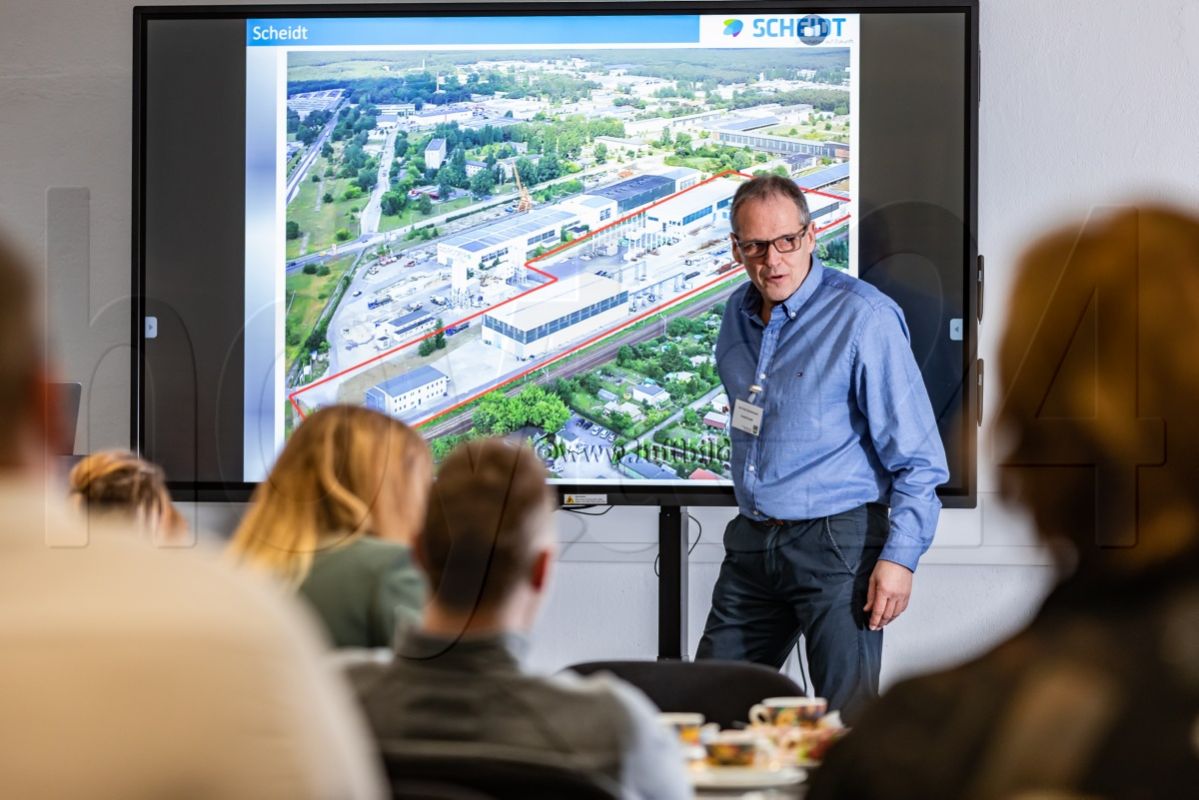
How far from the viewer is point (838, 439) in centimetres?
223

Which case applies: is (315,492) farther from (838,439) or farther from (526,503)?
(838,439)

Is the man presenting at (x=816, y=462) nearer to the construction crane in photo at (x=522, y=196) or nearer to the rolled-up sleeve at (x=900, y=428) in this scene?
the rolled-up sleeve at (x=900, y=428)

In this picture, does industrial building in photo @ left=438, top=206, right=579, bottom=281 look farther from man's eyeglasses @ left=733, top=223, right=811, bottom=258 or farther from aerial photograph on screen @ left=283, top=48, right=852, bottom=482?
man's eyeglasses @ left=733, top=223, right=811, bottom=258

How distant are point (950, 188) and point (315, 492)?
1765 mm

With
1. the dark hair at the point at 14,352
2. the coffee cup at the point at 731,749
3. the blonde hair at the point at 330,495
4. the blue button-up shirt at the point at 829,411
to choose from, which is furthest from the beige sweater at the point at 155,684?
the blue button-up shirt at the point at 829,411

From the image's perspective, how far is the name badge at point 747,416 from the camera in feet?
7.95

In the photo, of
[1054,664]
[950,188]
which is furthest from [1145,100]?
[1054,664]

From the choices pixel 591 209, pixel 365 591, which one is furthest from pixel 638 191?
pixel 365 591

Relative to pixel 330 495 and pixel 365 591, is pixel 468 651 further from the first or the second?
pixel 330 495

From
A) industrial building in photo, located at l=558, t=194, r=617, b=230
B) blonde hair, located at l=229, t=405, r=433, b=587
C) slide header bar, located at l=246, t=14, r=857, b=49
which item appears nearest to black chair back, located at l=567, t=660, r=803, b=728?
blonde hair, located at l=229, t=405, r=433, b=587

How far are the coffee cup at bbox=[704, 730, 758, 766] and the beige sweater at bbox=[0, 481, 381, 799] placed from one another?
2.73ft

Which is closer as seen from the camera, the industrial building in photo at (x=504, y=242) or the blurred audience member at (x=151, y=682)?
the blurred audience member at (x=151, y=682)

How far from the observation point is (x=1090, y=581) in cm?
106

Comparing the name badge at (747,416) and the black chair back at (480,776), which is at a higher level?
the name badge at (747,416)
